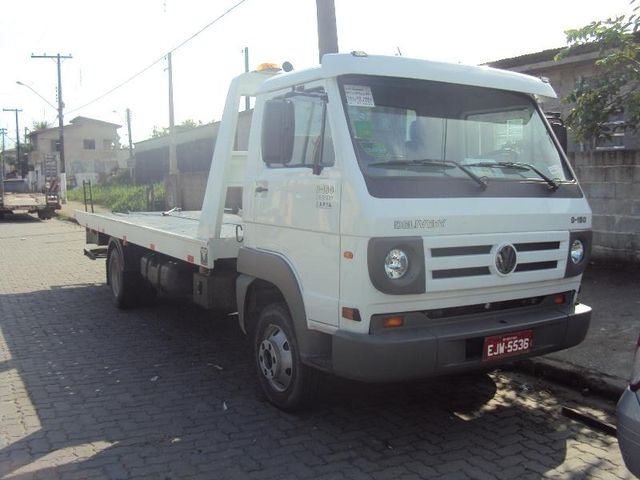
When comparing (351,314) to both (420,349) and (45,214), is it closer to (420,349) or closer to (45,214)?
(420,349)

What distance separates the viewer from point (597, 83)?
308 inches

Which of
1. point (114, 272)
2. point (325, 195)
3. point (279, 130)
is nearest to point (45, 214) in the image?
point (114, 272)

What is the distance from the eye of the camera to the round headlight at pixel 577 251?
14.7ft

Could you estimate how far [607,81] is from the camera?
25.3 ft

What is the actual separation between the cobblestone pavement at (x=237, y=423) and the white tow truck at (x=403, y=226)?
50 cm

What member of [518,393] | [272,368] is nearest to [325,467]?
[272,368]

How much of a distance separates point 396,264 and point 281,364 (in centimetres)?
137

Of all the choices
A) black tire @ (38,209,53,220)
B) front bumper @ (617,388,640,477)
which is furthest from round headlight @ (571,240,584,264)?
black tire @ (38,209,53,220)

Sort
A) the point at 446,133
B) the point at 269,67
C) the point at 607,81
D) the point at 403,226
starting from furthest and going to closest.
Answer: the point at 607,81
the point at 269,67
the point at 446,133
the point at 403,226

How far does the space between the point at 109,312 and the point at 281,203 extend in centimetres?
456

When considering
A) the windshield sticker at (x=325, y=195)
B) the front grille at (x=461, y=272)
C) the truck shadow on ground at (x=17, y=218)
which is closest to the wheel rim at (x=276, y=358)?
the windshield sticker at (x=325, y=195)

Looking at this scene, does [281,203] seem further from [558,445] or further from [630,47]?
[630,47]

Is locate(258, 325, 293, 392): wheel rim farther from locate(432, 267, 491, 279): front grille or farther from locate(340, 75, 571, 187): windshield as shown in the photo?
locate(340, 75, 571, 187): windshield

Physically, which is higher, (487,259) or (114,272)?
(487,259)
